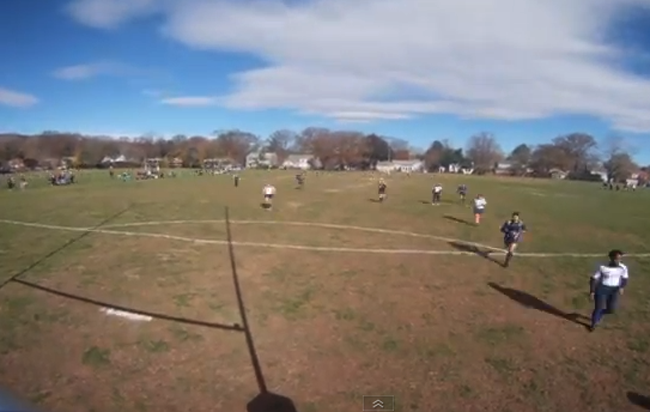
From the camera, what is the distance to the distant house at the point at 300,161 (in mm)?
149250

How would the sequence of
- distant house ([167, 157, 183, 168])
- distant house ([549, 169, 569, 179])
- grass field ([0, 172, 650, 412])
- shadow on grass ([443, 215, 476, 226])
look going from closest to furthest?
grass field ([0, 172, 650, 412]) → shadow on grass ([443, 215, 476, 226]) → distant house ([549, 169, 569, 179]) → distant house ([167, 157, 183, 168])

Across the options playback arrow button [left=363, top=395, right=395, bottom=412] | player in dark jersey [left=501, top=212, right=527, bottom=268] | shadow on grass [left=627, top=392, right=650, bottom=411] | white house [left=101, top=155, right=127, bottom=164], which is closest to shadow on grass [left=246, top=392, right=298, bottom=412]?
playback arrow button [left=363, top=395, right=395, bottom=412]

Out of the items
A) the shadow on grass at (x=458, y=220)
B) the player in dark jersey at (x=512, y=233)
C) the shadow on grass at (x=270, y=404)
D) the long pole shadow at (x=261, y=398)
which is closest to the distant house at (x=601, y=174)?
the shadow on grass at (x=458, y=220)

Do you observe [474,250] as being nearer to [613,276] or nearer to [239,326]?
[613,276]

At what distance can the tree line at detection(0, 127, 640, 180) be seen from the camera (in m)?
109

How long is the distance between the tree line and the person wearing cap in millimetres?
102621

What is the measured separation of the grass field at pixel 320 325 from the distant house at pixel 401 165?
419 ft

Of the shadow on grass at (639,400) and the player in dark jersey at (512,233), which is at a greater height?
the player in dark jersey at (512,233)

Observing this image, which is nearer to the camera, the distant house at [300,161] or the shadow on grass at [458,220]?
the shadow on grass at [458,220]

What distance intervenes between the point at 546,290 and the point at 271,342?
26.2ft

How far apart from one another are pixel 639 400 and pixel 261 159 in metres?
155

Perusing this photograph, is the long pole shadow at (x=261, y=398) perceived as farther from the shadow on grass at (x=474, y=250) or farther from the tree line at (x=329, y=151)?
the tree line at (x=329, y=151)

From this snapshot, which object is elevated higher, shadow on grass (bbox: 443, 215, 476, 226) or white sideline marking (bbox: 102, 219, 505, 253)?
white sideline marking (bbox: 102, 219, 505, 253)

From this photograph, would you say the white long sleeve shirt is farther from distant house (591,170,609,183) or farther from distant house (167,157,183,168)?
distant house (167,157,183,168)
